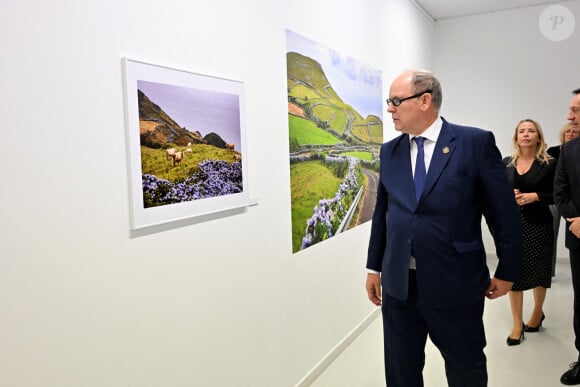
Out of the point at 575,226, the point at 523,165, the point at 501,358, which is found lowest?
the point at 501,358

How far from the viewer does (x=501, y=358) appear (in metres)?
3.17

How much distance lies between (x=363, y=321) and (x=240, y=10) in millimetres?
2616

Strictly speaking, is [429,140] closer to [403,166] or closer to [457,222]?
[403,166]

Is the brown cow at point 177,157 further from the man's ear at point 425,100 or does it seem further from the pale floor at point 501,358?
the pale floor at point 501,358

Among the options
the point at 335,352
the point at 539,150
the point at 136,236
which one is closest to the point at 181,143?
the point at 136,236

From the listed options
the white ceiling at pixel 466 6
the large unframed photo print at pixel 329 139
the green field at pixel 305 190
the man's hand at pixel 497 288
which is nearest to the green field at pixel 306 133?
the large unframed photo print at pixel 329 139

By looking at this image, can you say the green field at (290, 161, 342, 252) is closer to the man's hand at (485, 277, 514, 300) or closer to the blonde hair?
the man's hand at (485, 277, 514, 300)

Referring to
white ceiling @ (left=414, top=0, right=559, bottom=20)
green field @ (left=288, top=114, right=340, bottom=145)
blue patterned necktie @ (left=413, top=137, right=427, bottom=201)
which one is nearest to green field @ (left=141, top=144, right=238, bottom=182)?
green field @ (left=288, top=114, right=340, bottom=145)

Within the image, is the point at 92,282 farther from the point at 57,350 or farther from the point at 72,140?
the point at 72,140

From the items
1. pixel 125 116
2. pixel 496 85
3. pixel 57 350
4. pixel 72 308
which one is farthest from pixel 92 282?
pixel 496 85

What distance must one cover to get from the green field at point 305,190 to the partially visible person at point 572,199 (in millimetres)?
1406

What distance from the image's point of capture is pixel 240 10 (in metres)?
2.17

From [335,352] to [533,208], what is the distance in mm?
1763

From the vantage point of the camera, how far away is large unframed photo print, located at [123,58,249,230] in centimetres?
163
